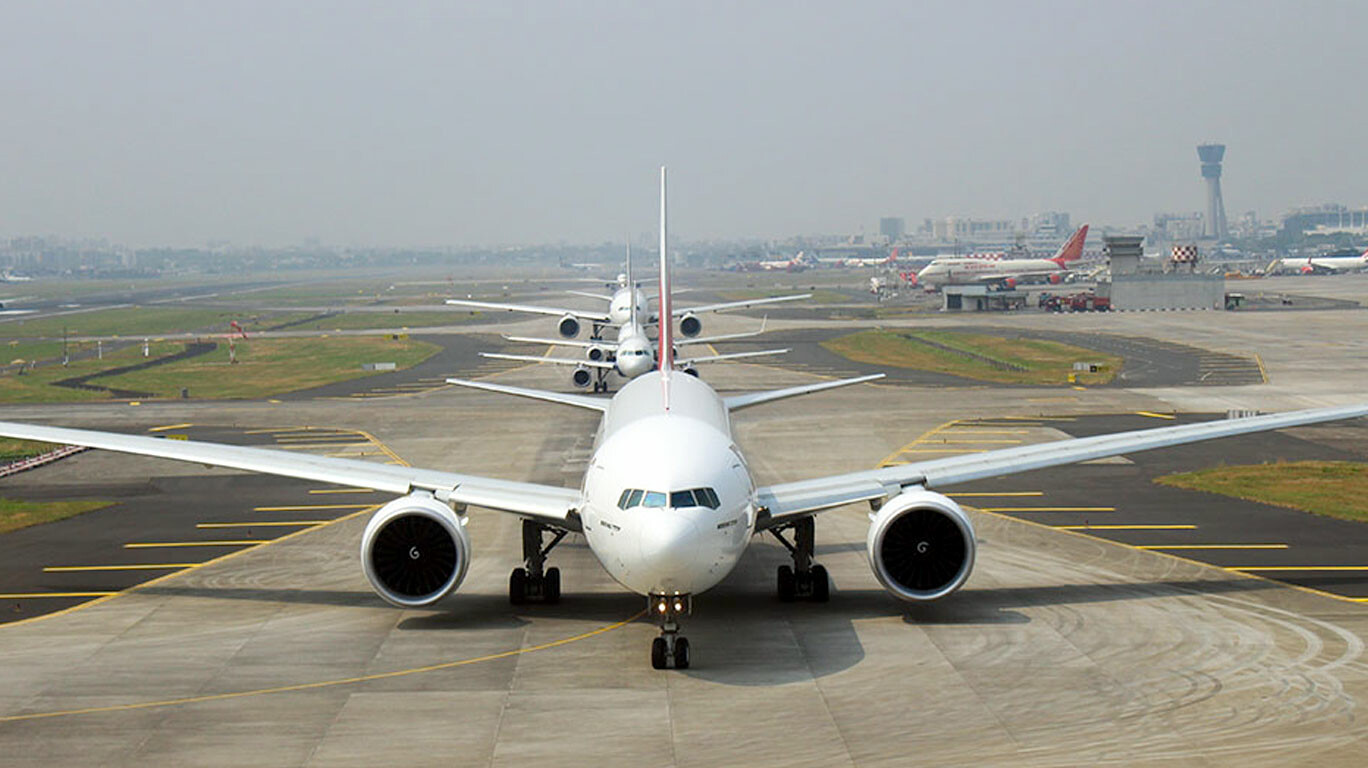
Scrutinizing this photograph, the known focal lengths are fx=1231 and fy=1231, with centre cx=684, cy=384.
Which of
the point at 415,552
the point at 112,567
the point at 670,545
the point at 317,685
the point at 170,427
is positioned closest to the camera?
the point at 670,545

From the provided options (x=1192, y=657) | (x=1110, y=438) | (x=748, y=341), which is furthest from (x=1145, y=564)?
(x=748, y=341)

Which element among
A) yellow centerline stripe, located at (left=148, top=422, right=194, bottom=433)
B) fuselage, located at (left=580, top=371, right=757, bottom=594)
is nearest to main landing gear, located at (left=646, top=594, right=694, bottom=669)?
fuselage, located at (left=580, top=371, right=757, bottom=594)

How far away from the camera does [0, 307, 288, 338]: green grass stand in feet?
411

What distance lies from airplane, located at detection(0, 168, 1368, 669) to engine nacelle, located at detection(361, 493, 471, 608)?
1.0 inches

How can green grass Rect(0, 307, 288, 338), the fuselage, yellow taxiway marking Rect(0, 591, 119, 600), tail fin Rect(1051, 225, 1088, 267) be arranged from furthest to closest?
tail fin Rect(1051, 225, 1088, 267) < green grass Rect(0, 307, 288, 338) < yellow taxiway marking Rect(0, 591, 119, 600) < the fuselage

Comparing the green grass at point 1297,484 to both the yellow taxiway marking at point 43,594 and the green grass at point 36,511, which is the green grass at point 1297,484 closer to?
the yellow taxiway marking at point 43,594

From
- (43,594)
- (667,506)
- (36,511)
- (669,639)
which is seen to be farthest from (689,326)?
(667,506)

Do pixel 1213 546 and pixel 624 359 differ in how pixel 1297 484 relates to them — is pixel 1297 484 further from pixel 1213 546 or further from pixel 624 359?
pixel 624 359

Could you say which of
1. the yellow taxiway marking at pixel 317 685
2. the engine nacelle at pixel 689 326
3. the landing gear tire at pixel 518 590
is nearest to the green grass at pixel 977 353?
the engine nacelle at pixel 689 326

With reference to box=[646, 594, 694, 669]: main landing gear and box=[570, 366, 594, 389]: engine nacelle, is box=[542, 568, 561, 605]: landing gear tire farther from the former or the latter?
box=[570, 366, 594, 389]: engine nacelle

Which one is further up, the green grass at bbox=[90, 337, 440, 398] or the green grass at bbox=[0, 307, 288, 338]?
the green grass at bbox=[0, 307, 288, 338]

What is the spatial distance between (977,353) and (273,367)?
160ft

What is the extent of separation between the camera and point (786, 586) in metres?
24.7

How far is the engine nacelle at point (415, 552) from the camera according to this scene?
2238 centimetres
